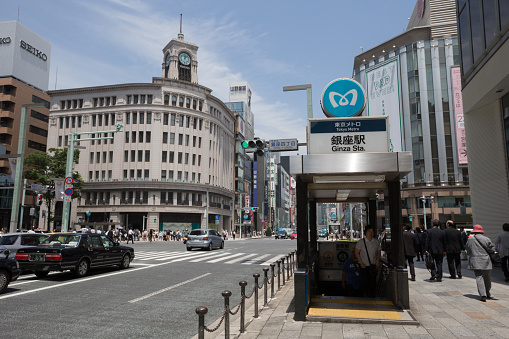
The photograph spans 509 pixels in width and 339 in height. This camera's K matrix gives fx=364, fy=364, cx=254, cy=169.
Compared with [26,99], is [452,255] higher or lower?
lower

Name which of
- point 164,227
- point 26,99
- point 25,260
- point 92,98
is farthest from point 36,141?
point 25,260

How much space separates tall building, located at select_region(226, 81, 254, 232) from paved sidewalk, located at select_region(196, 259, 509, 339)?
57900 millimetres

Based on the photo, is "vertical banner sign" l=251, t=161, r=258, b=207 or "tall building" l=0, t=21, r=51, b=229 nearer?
"tall building" l=0, t=21, r=51, b=229

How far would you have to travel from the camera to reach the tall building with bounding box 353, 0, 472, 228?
53281 mm

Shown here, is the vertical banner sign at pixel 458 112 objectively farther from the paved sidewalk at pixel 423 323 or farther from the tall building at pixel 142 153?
the paved sidewalk at pixel 423 323

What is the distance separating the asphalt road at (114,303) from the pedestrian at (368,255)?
3090 mm

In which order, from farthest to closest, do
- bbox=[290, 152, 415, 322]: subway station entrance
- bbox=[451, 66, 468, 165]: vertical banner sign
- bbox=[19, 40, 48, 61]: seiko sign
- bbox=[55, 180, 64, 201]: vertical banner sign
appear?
bbox=[19, 40, 48, 61]: seiko sign
bbox=[451, 66, 468, 165]: vertical banner sign
bbox=[55, 180, 64, 201]: vertical banner sign
bbox=[290, 152, 415, 322]: subway station entrance

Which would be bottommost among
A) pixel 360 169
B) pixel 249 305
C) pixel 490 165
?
pixel 249 305

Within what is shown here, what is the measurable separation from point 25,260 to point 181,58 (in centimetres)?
6956

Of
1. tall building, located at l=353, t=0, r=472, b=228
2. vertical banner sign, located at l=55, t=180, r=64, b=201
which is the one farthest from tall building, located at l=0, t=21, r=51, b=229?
tall building, located at l=353, t=0, r=472, b=228

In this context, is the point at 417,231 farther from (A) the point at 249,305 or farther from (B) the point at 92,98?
(B) the point at 92,98

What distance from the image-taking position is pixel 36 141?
63844mm

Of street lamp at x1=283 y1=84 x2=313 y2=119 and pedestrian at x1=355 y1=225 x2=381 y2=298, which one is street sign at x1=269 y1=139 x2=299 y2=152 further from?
pedestrian at x1=355 y1=225 x2=381 y2=298

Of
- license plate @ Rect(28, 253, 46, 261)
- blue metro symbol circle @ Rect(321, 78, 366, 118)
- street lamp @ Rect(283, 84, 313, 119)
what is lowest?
license plate @ Rect(28, 253, 46, 261)
